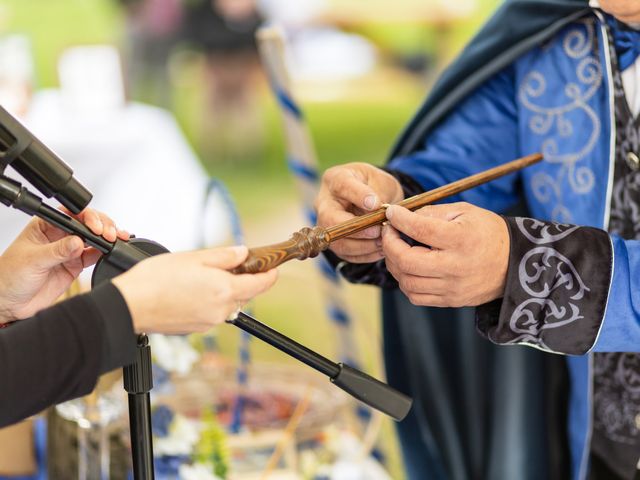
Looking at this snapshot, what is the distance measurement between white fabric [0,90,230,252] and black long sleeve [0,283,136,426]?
4.91 feet

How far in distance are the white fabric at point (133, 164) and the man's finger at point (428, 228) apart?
1327 mm

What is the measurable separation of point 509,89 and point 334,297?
2.44 ft

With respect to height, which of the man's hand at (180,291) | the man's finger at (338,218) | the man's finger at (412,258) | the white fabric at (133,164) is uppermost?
the white fabric at (133,164)

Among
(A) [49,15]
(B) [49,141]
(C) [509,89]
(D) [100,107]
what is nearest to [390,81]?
(A) [49,15]

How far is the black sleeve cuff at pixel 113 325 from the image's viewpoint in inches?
30.6

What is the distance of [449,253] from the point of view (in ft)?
3.25

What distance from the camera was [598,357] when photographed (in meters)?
1.30

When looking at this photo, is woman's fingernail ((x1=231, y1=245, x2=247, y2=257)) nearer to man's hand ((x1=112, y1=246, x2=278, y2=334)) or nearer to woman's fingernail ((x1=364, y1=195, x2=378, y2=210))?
man's hand ((x1=112, y1=246, x2=278, y2=334))

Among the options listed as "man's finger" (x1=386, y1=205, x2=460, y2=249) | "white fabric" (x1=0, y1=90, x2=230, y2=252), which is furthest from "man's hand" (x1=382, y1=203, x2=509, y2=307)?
"white fabric" (x1=0, y1=90, x2=230, y2=252)

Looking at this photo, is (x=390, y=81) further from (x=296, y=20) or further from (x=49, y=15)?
(x=49, y=15)

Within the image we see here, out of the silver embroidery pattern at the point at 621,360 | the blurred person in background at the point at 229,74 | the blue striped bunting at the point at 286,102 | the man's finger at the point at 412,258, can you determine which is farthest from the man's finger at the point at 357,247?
the blurred person in background at the point at 229,74

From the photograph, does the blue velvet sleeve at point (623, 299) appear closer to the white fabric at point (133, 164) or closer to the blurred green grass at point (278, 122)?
the white fabric at point (133, 164)

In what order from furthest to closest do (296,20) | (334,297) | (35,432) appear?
(296,20) < (334,297) < (35,432)

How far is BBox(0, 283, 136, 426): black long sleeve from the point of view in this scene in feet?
2.50
